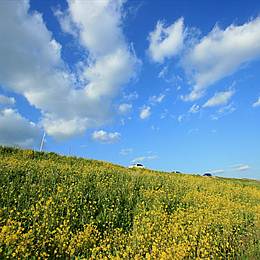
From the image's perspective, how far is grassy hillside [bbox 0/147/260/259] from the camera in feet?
28.7

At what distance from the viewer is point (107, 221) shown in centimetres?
1160

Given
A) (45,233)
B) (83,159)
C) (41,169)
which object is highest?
(83,159)

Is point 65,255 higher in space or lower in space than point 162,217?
lower

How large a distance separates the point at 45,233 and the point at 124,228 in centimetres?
321

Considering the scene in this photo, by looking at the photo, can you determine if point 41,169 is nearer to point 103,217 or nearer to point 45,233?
point 103,217

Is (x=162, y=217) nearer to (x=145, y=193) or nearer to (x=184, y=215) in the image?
(x=184, y=215)

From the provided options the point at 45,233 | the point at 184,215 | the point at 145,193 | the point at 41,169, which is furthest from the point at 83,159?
the point at 45,233

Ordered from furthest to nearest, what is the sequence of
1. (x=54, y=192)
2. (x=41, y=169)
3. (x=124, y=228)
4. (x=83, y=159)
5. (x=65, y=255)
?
(x=83, y=159), (x=41, y=169), (x=54, y=192), (x=124, y=228), (x=65, y=255)

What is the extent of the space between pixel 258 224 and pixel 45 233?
28.4 feet

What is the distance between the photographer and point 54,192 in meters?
13.1

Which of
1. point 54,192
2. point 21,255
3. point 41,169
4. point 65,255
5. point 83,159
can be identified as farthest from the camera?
point 83,159

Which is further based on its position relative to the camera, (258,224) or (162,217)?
(258,224)

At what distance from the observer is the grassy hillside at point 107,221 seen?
344 inches

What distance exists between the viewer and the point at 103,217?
39.0 ft
